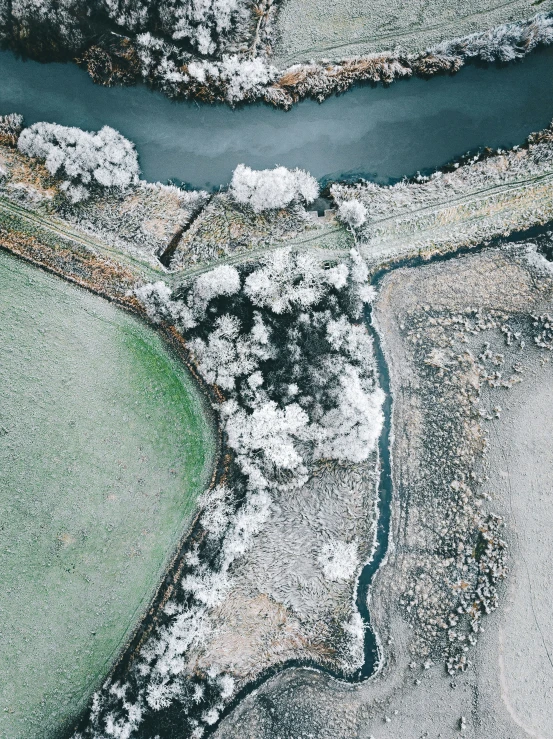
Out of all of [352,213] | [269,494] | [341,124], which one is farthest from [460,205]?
[269,494]

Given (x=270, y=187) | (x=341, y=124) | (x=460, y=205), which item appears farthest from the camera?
(x=341, y=124)

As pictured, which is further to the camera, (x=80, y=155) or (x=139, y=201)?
(x=139, y=201)

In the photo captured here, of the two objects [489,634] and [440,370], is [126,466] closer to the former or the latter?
[440,370]

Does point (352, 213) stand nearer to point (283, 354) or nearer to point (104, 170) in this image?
point (283, 354)

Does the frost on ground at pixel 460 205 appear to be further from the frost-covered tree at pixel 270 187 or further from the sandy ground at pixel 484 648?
the sandy ground at pixel 484 648

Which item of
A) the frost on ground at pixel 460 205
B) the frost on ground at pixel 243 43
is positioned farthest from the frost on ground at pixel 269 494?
the frost on ground at pixel 243 43

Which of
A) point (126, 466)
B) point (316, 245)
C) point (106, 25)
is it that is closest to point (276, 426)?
point (126, 466)

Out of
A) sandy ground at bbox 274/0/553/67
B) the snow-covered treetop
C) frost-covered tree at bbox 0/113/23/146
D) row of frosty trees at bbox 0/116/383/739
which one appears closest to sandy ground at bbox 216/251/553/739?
row of frosty trees at bbox 0/116/383/739
